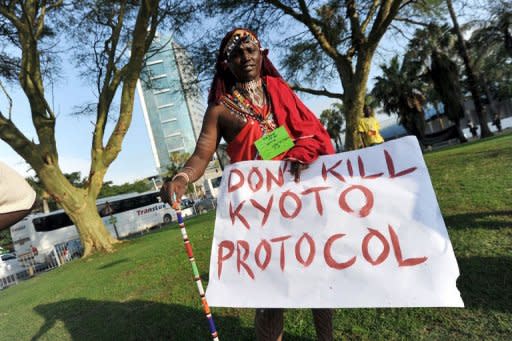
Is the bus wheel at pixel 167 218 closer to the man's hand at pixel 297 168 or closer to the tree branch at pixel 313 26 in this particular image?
the tree branch at pixel 313 26

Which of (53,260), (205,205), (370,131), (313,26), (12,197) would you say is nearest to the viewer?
(12,197)

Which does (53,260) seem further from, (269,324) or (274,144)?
(274,144)

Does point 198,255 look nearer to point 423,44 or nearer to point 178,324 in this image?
point 178,324

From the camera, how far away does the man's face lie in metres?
1.97

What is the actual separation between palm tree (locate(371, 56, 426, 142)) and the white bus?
74.5ft

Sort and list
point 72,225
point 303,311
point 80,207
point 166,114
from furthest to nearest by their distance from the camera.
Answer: point 166,114
point 72,225
point 80,207
point 303,311

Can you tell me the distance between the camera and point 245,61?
1979 millimetres

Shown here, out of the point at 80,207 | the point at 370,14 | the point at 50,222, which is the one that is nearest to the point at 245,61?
the point at 370,14

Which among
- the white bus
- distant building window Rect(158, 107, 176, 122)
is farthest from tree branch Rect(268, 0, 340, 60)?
distant building window Rect(158, 107, 176, 122)

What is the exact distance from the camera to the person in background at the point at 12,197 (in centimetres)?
146

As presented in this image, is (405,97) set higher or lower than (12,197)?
higher

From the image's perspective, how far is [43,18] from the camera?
1302 centimetres

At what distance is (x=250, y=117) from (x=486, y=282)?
2.35m

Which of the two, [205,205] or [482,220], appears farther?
[205,205]
